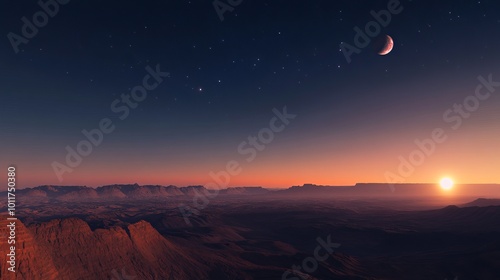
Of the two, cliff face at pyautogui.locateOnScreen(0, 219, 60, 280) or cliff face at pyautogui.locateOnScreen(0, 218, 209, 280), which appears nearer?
cliff face at pyautogui.locateOnScreen(0, 219, 60, 280)

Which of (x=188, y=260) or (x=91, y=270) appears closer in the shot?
(x=91, y=270)

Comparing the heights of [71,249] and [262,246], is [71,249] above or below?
above

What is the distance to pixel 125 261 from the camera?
43.3 meters

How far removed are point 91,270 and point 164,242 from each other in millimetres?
16293

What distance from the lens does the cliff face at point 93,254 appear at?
30.8 metres

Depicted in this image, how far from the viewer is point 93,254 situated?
135 ft

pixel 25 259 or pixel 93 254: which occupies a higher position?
pixel 25 259

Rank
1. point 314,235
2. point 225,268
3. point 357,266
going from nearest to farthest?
point 225,268
point 357,266
point 314,235

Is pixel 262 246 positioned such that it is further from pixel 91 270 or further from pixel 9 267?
pixel 9 267

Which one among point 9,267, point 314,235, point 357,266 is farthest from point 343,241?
point 9,267

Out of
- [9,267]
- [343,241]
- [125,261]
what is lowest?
[343,241]

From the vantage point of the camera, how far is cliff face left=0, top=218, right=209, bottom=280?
101 ft

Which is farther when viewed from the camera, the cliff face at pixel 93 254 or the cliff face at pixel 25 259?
the cliff face at pixel 93 254

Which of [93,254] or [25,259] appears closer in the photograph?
Answer: [25,259]
